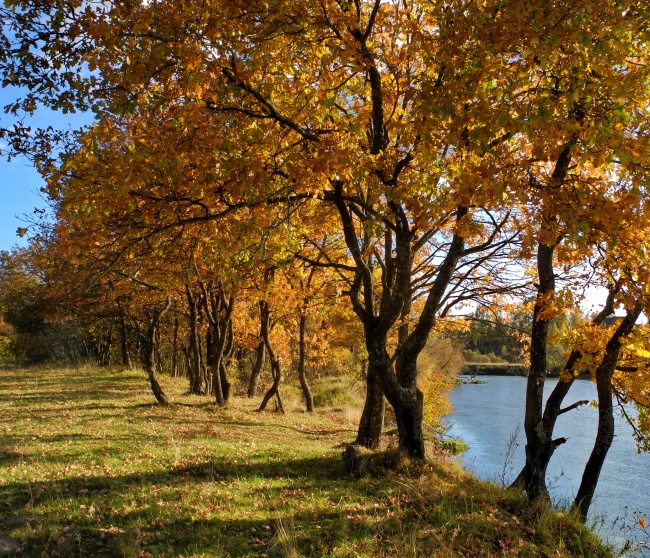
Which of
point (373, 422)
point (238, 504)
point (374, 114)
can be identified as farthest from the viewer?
point (373, 422)

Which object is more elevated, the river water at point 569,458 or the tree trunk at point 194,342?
the tree trunk at point 194,342

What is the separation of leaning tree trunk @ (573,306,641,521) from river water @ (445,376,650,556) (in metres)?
0.55

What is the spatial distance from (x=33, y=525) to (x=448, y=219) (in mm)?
7706

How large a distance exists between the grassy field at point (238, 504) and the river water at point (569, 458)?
1.69 m

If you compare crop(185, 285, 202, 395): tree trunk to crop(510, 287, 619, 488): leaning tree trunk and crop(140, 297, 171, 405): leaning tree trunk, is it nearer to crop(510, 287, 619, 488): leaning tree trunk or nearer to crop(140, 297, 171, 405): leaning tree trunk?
crop(140, 297, 171, 405): leaning tree trunk

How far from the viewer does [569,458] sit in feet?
62.6

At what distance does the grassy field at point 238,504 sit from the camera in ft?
16.0

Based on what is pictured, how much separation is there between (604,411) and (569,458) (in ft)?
38.4

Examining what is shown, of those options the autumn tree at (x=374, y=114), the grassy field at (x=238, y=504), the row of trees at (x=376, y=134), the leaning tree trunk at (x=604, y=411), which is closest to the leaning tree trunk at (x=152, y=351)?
the grassy field at (x=238, y=504)

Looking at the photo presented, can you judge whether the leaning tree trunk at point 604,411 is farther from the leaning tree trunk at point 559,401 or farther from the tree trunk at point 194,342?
the tree trunk at point 194,342

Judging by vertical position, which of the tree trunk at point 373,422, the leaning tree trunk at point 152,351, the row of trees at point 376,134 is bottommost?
the tree trunk at point 373,422

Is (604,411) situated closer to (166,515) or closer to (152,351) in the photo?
(166,515)

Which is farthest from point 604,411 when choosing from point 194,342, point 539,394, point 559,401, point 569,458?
point 194,342

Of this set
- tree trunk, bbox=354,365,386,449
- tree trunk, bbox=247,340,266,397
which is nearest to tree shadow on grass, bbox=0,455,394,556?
tree trunk, bbox=354,365,386,449
